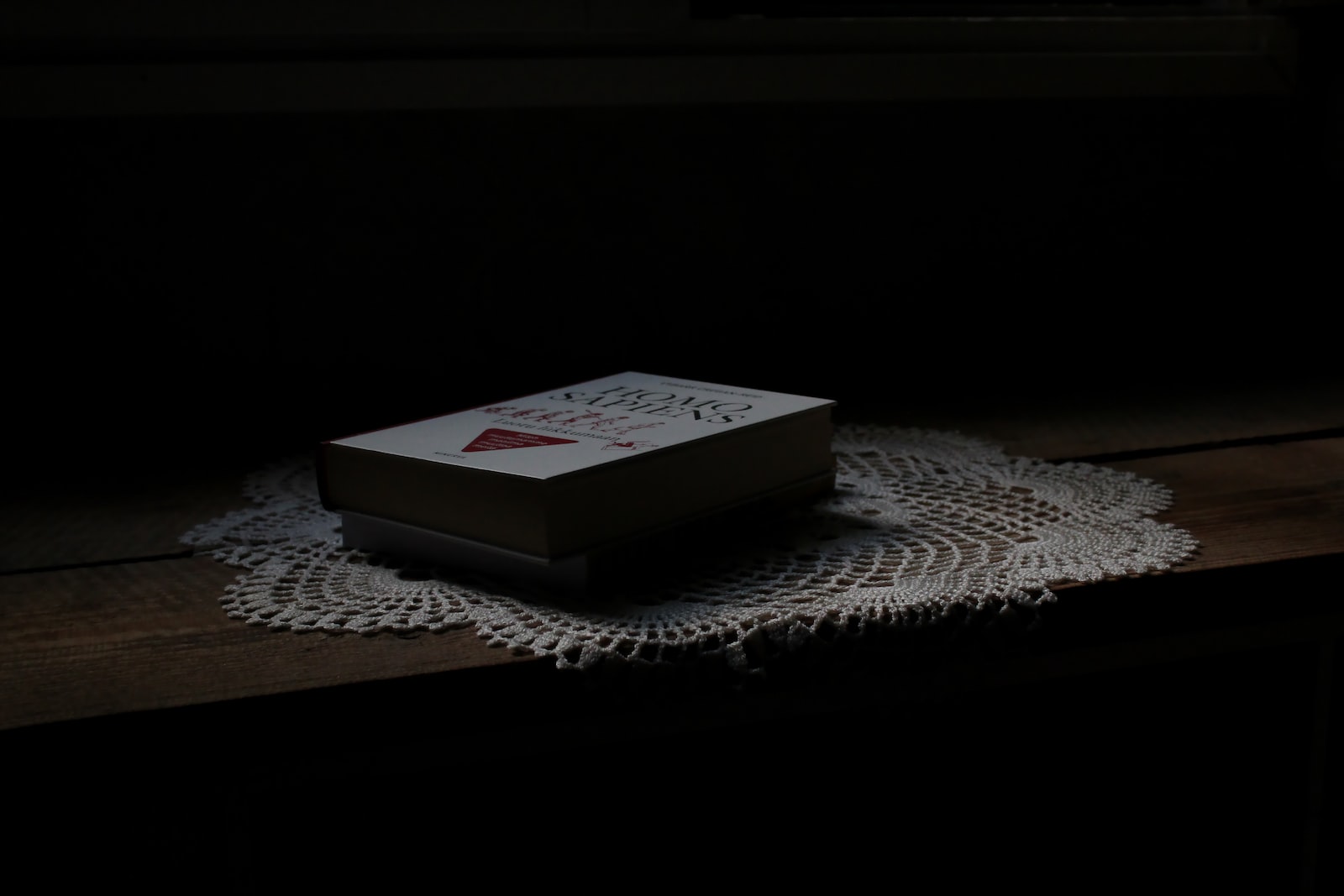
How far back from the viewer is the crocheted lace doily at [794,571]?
586mm

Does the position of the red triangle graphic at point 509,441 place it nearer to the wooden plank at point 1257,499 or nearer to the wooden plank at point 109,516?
the wooden plank at point 109,516

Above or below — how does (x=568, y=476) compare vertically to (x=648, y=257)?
below

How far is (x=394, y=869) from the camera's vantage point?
67cm

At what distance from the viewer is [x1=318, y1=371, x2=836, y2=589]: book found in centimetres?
63

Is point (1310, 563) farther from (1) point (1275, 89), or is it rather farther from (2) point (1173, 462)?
(1) point (1275, 89)

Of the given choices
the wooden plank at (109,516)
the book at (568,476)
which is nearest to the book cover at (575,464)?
the book at (568,476)

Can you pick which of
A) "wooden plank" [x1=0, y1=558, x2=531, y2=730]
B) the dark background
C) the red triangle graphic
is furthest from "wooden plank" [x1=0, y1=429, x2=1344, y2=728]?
the dark background

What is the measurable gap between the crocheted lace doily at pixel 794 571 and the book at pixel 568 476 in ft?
0.07

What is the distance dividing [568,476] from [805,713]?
7.4 inches

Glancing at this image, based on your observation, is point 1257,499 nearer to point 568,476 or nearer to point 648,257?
point 568,476

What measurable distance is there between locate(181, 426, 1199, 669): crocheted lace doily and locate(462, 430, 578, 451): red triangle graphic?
→ 0.08 m

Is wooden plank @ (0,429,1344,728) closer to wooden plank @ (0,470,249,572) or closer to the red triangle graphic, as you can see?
wooden plank @ (0,470,249,572)

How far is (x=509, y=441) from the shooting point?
696mm

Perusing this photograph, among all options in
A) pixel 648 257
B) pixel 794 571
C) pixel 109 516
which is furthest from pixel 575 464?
pixel 648 257
